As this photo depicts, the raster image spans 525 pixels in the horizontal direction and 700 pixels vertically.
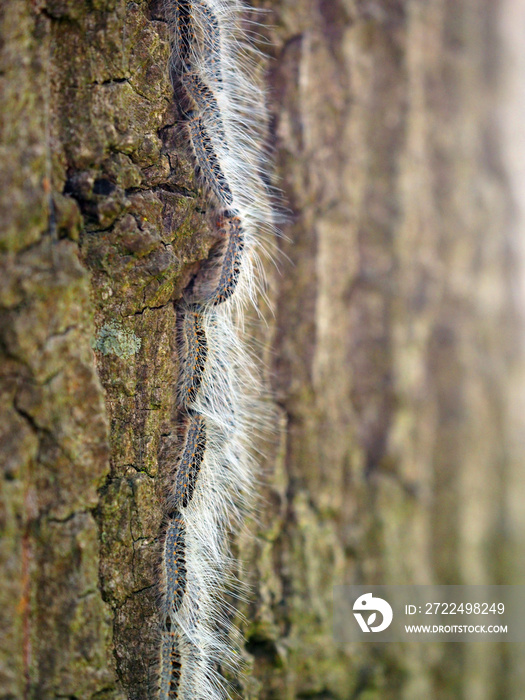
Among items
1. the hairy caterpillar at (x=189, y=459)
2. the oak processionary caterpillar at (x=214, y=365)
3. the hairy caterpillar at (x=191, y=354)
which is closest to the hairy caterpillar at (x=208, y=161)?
the oak processionary caterpillar at (x=214, y=365)

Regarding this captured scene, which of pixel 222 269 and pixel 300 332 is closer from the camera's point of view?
pixel 222 269

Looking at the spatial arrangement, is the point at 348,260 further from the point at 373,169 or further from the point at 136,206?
the point at 136,206

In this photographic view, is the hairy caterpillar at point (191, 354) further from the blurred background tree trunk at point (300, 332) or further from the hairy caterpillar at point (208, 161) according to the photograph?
the hairy caterpillar at point (208, 161)

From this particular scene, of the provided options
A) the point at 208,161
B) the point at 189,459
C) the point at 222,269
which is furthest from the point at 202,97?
the point at 189,459

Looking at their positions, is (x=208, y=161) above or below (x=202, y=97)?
below

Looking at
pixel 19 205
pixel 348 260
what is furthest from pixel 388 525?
pixel 19 205

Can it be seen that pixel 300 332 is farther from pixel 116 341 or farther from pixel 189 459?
pixel 116 341

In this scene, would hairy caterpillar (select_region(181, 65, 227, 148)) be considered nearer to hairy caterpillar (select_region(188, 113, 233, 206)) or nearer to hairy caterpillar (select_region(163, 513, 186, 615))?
hairy caterpillar (select_region(188, 113, 233, 206))
